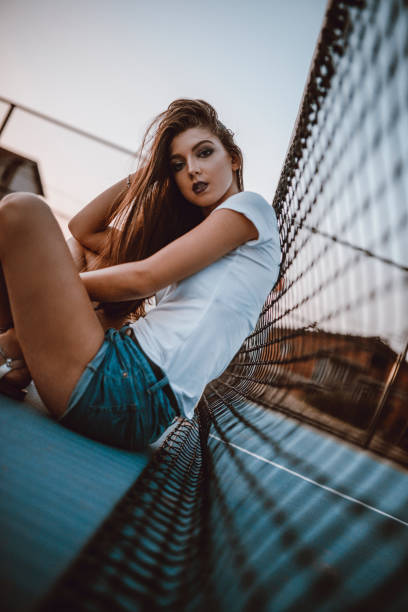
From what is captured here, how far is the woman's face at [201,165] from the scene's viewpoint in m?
1.36

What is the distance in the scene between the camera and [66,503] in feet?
1.86

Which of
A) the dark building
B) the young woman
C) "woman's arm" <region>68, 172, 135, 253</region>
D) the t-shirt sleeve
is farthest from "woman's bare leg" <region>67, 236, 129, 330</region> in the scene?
the dark building

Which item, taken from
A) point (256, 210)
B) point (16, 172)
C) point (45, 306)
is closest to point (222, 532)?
point (45, 306)

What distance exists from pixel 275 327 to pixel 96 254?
3.39 ft

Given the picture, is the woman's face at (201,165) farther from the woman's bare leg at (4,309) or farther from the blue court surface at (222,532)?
the blue court surface at (222,532)

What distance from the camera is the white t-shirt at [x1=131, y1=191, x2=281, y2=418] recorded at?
1.00m

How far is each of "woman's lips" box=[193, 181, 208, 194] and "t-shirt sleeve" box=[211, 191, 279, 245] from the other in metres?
0.32

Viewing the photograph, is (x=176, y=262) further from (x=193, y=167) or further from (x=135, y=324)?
(x=193, y=167)

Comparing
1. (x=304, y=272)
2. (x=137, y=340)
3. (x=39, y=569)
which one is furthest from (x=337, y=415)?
(x=39, y=569)

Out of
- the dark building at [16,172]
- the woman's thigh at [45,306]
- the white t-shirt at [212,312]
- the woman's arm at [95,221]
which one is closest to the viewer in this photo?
the woman's thigh at [45,306]

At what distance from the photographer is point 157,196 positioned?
1464 mm

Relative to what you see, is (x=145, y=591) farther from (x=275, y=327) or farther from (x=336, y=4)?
(x=275, y=327)

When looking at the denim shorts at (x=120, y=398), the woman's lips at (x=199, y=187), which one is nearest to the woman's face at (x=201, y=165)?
the woman's lips at (x=199, y=187)

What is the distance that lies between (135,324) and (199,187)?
620 millimetres
